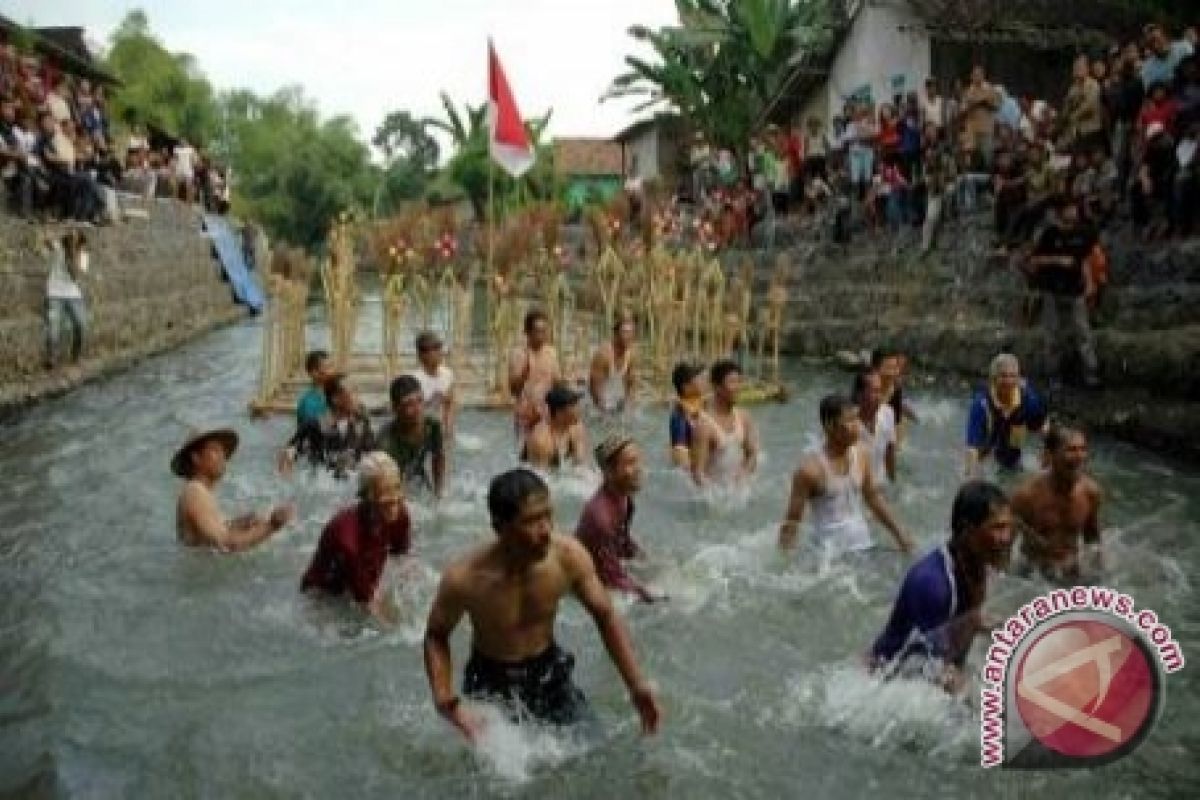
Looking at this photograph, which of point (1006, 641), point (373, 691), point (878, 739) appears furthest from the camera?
Result: point (373, 691)

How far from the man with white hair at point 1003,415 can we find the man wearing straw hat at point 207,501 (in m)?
5.06

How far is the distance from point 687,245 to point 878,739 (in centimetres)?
2266

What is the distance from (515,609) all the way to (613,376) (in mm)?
9051

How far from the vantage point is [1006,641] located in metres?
4.04

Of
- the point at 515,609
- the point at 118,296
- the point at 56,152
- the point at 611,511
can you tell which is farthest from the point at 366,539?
the point at 118,296

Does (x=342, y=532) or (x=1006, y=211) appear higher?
(x=1006, y=211)

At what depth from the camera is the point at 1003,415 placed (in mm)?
10242

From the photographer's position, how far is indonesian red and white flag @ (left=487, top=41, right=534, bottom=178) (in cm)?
1487

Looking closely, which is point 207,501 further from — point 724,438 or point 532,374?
point 532,374

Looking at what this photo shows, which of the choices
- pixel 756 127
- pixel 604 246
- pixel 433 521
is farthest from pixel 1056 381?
pixel 756 127

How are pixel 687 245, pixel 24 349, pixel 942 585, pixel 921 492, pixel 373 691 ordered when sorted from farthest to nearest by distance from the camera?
pixel 687 245 < pixel 24 349 < pixel 921 492 < pixel 373 691 < pixel 942 585

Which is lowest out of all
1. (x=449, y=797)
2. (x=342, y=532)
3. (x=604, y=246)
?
(x=449, y=797)

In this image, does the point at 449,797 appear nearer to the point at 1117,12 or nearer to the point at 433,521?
the point at 433,521

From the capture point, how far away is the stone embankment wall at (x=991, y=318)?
12898 mm
